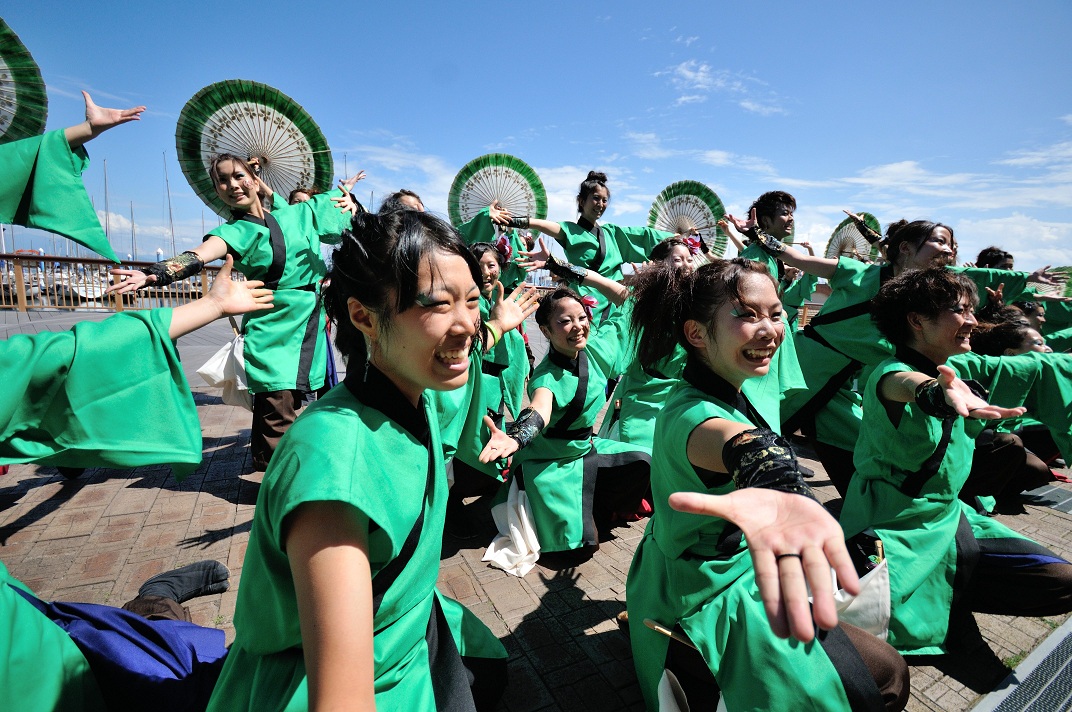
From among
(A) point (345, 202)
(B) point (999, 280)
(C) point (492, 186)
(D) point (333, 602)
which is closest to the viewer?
(D) point (333, 602)

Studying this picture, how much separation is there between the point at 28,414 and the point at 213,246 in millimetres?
2670

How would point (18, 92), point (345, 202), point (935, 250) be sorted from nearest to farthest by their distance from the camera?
point (18, 92), point (935, 250), point (345, 202)

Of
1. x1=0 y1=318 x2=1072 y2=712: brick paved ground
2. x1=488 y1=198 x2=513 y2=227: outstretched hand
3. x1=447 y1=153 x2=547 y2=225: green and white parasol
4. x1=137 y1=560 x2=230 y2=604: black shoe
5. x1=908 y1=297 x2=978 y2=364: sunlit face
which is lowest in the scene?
x1=0 y1=318 x2=1072 y2=712: brick paved ground

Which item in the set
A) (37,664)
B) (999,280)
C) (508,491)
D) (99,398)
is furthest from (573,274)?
(999,280)

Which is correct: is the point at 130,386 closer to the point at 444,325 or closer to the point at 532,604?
the point at 444,325

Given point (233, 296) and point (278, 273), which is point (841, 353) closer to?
point (233, 296)

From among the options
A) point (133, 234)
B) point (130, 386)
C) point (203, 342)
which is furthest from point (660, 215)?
point (133, 234)

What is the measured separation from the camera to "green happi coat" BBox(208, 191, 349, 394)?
413 cm

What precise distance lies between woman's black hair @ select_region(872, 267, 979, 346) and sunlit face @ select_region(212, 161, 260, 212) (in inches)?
167

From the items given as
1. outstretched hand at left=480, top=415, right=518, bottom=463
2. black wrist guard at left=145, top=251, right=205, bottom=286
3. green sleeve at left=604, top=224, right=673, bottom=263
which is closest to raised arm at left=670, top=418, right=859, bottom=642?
outstretched hand at left=480, top=415, right=518, bottom=463

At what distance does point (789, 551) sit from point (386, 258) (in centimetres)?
113

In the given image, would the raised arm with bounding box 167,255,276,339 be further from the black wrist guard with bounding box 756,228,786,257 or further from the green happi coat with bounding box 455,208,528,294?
the black wrist guard with bounding box 756,228,786,257

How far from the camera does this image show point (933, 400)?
209 centimetres

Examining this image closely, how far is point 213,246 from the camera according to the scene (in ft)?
12.2
